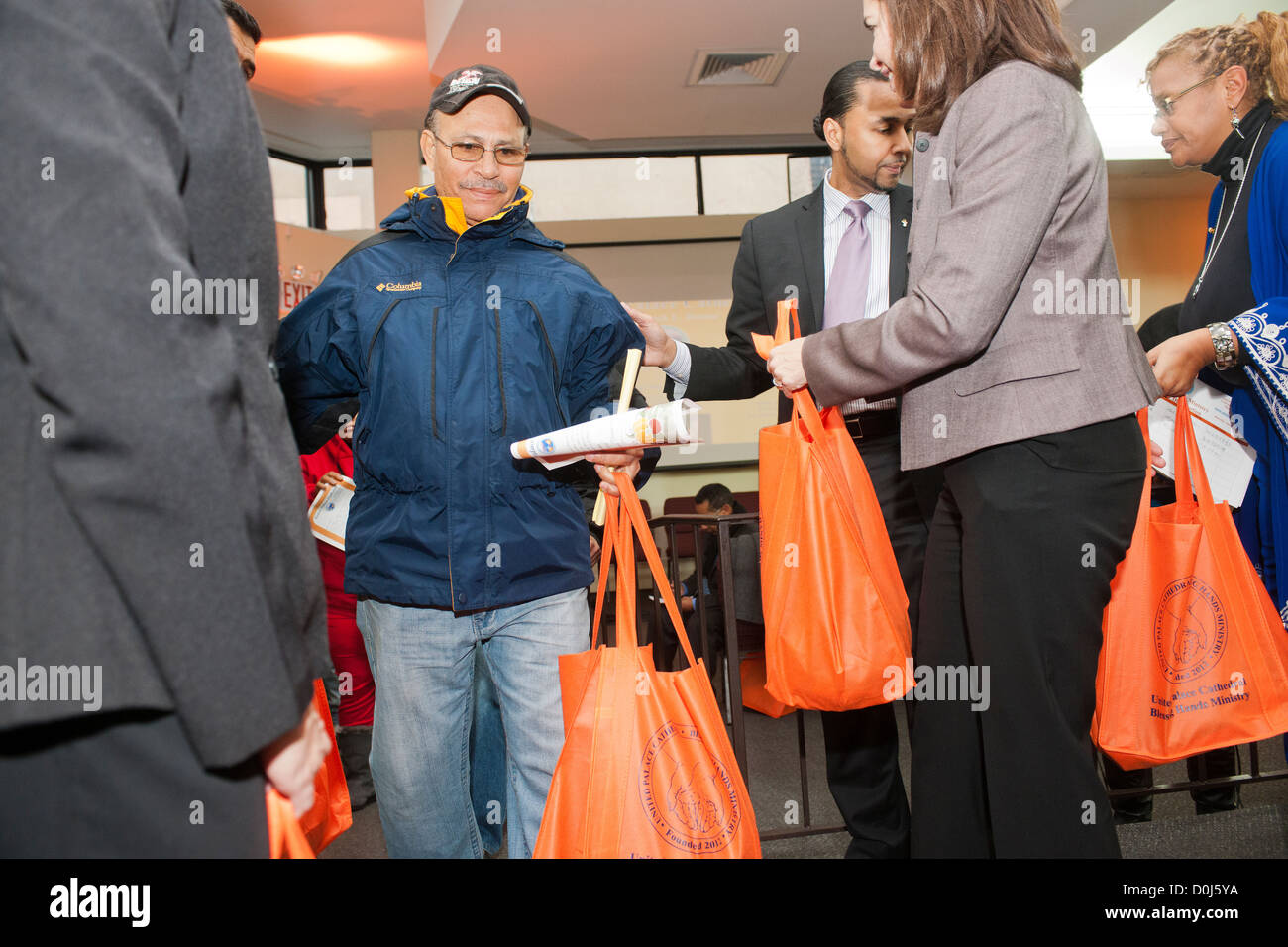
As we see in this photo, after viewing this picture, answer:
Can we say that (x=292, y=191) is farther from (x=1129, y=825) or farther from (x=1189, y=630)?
(x=1189, y=630)

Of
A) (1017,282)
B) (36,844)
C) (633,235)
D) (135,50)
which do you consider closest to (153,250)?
(135,50)

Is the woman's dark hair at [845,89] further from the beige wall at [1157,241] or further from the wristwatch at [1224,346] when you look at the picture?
the beige wall at [1157,241]

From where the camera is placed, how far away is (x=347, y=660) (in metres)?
3.39

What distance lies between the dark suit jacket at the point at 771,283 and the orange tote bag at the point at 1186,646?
78cm

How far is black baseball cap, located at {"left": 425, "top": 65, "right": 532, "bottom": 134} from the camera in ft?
5.60

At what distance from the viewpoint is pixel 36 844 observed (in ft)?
2.30

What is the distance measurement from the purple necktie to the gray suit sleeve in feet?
2.64

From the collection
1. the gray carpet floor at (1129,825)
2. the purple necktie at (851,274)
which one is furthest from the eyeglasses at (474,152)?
the gray carpet floor at (1129,825)

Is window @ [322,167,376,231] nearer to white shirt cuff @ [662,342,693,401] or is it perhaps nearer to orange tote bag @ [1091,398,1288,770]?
white shirt cuff @ [662,342,693,401]

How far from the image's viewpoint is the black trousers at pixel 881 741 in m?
2.10

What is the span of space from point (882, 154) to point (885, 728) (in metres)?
1.37

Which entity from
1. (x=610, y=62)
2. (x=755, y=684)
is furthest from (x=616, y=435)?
(x=610, y=62)
